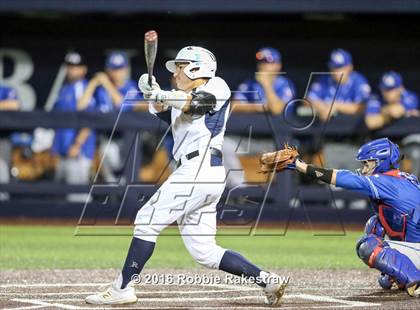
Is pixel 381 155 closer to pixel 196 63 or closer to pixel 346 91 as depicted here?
pixel 196 63

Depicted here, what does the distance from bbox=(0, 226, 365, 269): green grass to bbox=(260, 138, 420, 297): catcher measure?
2.04 meters

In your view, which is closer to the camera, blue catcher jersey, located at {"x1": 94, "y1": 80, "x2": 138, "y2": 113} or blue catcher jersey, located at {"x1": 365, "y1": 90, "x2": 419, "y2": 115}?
blue catcher jersey, located at {"x1": 365, "y1": 90, "x2": 419, "y2": 115}

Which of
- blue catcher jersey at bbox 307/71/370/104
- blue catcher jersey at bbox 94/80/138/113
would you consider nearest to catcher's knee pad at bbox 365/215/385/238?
blue catcher jersey at bbox 307/71/370/104

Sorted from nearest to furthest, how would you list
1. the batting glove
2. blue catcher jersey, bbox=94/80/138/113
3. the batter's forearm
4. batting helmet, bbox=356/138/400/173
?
1. the batting glove
2. batting helmet, bbox=356/138/400/173
3. the batter's forearm
4. blue catcher jersey, bbox=94/80/138/113

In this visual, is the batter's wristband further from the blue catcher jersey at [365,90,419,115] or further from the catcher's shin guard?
the blue catcher jersey at [365,90,419,115]

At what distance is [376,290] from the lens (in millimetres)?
7301

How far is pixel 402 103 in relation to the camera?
44.5 ft

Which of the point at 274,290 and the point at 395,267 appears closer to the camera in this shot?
the point at 274,290

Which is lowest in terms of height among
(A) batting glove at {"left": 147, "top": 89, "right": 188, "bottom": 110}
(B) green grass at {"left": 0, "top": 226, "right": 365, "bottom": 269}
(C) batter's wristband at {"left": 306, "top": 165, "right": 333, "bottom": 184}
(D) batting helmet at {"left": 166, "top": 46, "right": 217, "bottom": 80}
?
(B) green grass at {"left": 0, "top": 226, "right": 365, "bottom": 269}

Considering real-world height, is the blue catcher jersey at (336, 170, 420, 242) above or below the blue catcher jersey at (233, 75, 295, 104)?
above

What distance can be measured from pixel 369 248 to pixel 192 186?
1.40m

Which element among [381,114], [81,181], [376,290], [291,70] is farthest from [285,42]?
[376,290]

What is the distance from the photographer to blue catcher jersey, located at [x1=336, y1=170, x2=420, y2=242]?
6.60m

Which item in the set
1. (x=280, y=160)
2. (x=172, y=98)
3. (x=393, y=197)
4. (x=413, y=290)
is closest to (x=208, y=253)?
(x=280, y=160)
